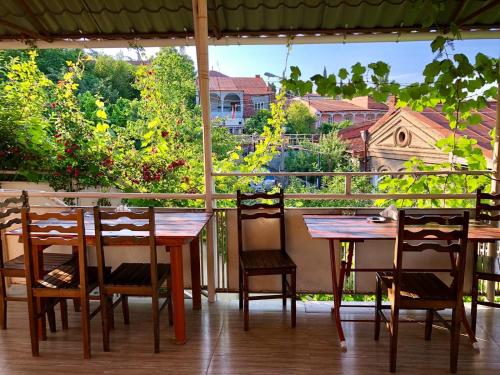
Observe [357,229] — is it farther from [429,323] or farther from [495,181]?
[495,181]

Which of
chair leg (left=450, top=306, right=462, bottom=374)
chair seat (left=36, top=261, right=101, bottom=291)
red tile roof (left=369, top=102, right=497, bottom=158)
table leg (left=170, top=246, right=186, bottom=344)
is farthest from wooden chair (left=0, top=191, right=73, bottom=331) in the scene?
red tile roof (left=369, top=102, right=497, bottom=158)

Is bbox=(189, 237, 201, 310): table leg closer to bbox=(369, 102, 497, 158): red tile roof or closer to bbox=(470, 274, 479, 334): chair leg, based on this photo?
bbox=(470, 274, 479, 334): chair leg

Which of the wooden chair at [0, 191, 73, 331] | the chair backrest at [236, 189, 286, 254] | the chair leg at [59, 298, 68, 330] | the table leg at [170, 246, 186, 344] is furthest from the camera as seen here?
the chair backrest at [236, 189, 286, 254]

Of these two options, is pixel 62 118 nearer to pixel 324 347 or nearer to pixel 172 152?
pixel 172 152

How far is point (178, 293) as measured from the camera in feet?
9.32

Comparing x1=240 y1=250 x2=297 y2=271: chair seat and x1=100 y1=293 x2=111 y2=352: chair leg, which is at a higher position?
x1=240 y1=250 x2=297 y2=271: chair seat

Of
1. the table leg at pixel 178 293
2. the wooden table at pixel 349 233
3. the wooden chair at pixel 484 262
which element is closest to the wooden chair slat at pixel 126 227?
the table leg at pixel 178 293

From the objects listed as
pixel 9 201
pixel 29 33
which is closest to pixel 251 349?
pixel 9 201

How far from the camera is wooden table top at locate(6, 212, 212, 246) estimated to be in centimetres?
269

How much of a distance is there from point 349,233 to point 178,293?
134 cm

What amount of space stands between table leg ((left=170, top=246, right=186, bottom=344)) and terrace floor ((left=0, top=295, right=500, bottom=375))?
9 cm

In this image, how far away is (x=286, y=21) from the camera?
355cm

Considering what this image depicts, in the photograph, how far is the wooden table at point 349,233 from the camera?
8.79ft

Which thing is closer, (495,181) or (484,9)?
(484,9)
